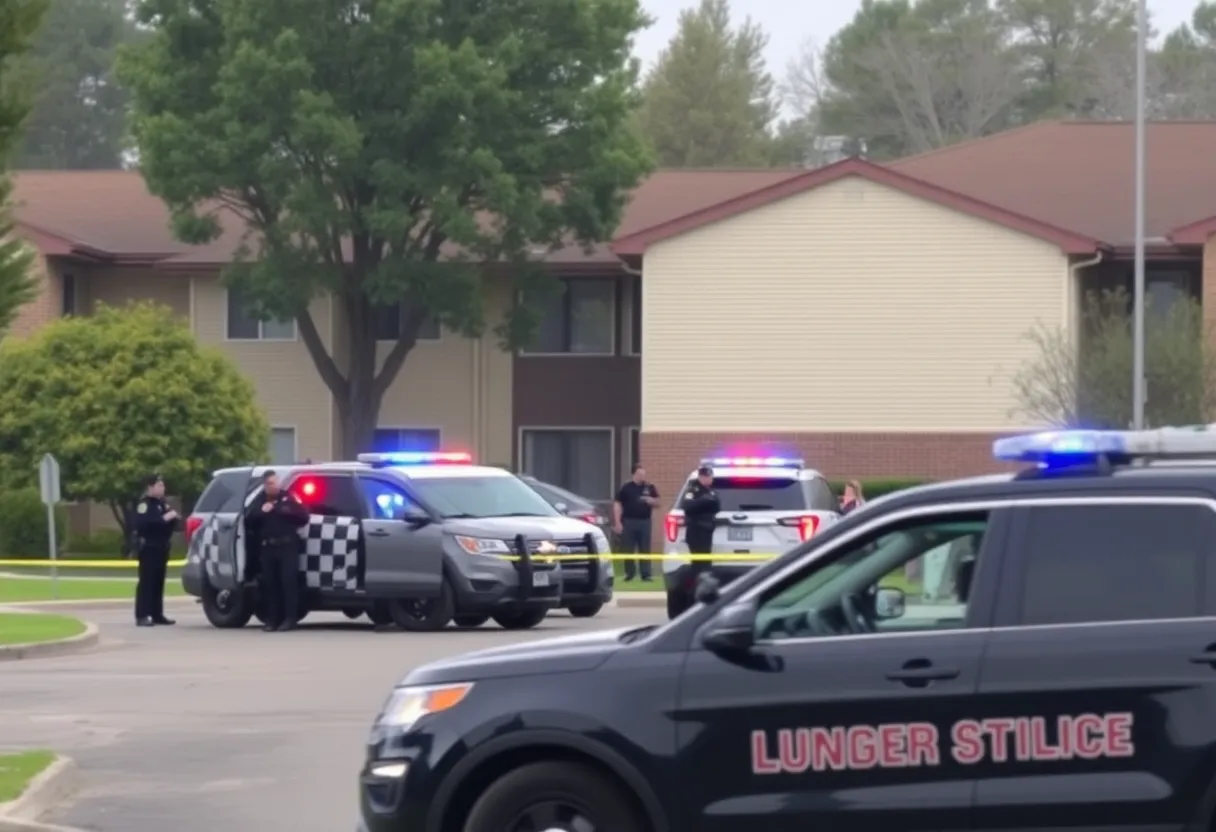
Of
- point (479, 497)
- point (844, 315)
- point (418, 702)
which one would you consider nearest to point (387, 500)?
point (479, 497)

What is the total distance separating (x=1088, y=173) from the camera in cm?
4675

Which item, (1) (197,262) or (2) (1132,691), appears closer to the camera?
(2) (1132,691)

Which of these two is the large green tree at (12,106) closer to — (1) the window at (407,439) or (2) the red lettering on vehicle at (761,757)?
(2) the red lettering on vehicle at (761,757)

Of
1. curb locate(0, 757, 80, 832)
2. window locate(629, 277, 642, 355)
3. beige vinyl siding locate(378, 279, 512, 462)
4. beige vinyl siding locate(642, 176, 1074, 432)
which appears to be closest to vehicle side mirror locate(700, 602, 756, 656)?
Result: curb locate(0, 757, 80, 832)

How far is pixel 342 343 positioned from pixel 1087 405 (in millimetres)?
17651

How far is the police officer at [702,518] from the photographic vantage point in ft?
84.8

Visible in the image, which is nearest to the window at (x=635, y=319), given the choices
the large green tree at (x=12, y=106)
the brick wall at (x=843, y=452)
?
the brick wall at (x=843, y=452)

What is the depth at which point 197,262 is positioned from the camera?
47.9 m

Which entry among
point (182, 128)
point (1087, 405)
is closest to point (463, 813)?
point (1087, 405)

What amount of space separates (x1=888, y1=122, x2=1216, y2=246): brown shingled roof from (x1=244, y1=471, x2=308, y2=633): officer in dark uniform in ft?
66.5

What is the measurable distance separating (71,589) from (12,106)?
22.4 metres

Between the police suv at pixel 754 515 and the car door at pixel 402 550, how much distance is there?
266cm

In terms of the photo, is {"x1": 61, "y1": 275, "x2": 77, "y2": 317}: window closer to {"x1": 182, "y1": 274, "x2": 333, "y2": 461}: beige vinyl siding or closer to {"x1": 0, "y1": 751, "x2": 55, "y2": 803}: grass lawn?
{"x1": 182, "y1": 274, "x2": 333, "y2": 461}: beige vinyl siding

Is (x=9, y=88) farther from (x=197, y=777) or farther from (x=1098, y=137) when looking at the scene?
(x=1098, y=137)
